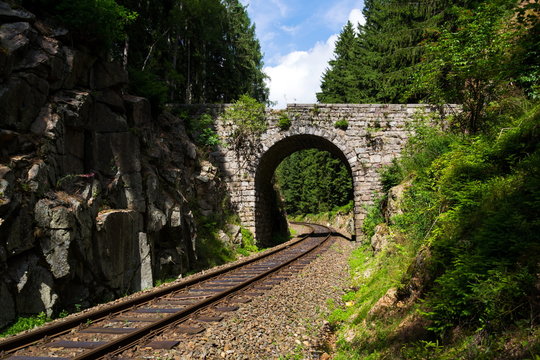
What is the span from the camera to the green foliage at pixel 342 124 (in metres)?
16.9

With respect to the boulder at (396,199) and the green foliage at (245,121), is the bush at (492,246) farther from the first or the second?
the green foliage at (245,121)

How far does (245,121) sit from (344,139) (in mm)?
4889

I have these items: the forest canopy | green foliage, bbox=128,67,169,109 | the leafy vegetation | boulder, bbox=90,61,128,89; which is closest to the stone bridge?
the forest canopy

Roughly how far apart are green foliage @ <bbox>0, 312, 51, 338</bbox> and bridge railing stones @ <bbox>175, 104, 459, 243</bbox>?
1100cm

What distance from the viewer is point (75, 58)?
8750 mm

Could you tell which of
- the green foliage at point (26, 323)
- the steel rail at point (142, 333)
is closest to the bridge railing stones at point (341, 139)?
the steel rail at point (142, 333)

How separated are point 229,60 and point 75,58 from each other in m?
18.7

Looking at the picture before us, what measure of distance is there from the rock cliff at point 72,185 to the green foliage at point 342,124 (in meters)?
8.92

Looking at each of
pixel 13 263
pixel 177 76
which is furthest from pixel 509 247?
pixel 177 76

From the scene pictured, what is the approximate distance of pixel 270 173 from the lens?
823 inches

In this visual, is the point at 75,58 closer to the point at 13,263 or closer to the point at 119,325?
the point at 13,263

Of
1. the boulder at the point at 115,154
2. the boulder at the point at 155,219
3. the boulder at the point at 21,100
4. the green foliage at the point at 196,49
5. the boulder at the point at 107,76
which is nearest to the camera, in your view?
the boulder at the point at 21,100

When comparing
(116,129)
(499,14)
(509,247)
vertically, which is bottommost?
(509,247)

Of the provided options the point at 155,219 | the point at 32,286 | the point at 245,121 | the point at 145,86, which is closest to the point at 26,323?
the point at 32,286
